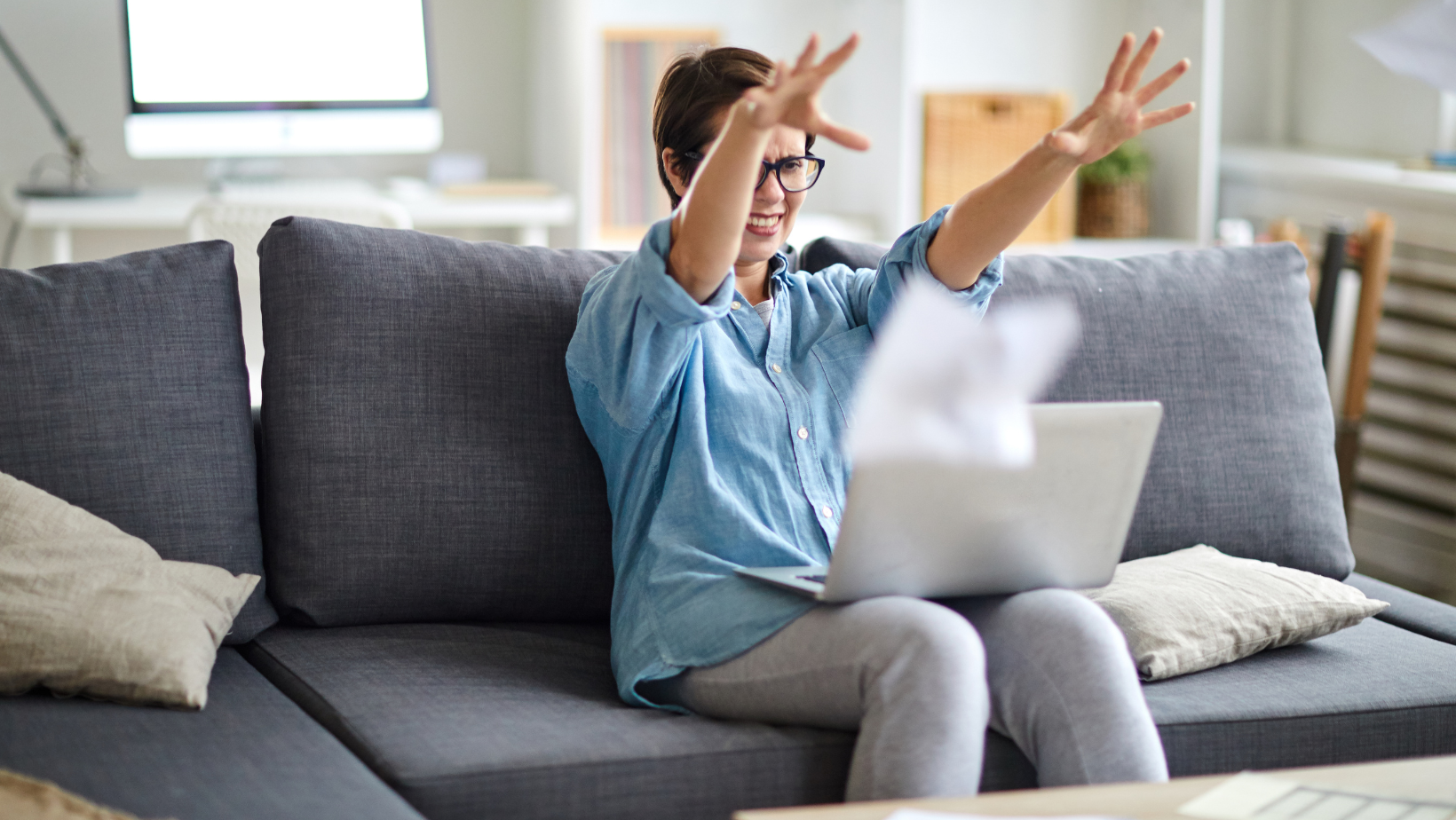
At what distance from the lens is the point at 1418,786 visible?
113 centimetres

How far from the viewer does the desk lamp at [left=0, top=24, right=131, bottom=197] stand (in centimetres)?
320

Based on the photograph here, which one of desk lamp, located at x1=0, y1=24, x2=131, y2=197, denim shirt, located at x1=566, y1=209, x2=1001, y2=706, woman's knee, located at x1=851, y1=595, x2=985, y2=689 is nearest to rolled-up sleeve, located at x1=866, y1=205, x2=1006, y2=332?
denim shirt, located at x1=566, y1=209, x2=1001, y2=706

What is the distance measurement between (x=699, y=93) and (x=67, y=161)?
2548mm

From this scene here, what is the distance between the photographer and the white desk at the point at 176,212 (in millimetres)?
3115

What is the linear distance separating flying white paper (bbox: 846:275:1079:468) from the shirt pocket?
0.35 metres

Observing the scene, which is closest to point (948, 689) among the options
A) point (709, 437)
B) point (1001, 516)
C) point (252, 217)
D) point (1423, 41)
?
point (1001, 516)

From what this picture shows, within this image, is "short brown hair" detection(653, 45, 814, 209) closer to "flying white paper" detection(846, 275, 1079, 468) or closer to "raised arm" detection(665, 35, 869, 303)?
"raised arm" detection(665, 35, 869, 303)

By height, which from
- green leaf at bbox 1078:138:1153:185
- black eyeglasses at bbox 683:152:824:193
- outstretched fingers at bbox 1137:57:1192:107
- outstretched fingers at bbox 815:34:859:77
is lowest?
green leaf at bbox 1078:138:1153:185

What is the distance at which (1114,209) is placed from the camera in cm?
340

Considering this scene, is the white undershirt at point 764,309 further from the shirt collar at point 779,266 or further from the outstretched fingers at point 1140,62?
the outstretched fingers at point 1140,62

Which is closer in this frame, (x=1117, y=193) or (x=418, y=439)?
(x=418, y=439)

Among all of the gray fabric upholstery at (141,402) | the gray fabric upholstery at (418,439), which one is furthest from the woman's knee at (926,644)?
the gray fabric upholstery at (141,402)

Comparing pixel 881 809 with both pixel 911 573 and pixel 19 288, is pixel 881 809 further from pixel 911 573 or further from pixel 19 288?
pixel 19 288

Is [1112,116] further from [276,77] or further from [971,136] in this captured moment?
[276,77]
